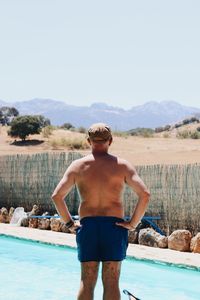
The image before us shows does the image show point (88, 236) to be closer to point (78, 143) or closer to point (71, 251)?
point (71, 251)

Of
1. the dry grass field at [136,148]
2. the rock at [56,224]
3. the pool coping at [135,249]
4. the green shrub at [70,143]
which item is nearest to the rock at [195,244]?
the pool coping at [135,249]

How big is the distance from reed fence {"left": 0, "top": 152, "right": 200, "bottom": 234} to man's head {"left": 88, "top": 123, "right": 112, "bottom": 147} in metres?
6.95

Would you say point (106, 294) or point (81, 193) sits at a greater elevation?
point (81, 193)

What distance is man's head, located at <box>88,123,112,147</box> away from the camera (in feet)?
12.3

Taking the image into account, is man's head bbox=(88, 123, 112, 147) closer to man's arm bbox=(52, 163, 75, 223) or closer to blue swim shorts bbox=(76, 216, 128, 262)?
man's arm bbox=(52, 163, 75, 223)

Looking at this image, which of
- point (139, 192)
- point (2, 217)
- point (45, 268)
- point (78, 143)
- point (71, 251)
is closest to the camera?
point (139, 192)

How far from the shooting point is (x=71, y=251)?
10312 mm

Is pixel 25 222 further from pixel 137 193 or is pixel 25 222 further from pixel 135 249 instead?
pixel 137 193

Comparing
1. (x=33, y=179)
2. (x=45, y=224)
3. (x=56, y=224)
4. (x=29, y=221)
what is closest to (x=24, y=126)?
(x=33, y=179)

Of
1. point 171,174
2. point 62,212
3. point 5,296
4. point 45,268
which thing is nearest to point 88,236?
point 62,212

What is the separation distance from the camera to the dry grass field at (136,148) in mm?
24077

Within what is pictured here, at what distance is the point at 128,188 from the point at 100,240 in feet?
27.4

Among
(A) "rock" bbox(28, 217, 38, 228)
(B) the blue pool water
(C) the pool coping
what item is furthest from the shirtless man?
(A) "rock" bbox(28, 217, 38, 228)

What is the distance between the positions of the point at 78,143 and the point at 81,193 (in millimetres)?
23783
